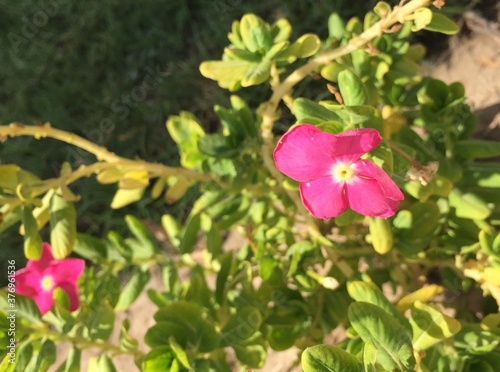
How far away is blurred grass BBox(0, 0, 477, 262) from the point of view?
2.03 metres

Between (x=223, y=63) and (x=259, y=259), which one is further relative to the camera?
(x=259, y=259)

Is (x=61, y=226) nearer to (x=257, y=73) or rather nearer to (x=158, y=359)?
(x=158, y=359)

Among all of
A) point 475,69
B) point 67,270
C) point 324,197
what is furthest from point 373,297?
point 475,69

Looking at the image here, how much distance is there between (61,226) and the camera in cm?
99

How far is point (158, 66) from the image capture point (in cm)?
219

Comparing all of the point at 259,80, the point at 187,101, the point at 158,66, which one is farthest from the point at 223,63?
the point at 158,66

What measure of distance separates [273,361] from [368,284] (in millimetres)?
845

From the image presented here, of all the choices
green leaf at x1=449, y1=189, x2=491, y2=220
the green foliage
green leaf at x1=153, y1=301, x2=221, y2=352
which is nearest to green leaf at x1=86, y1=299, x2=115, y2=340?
the green foliage

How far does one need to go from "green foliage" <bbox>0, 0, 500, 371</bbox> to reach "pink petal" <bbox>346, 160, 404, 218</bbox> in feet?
0.13

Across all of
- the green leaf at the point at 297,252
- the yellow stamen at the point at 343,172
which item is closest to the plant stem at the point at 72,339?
the green leaf at the point at 297,252

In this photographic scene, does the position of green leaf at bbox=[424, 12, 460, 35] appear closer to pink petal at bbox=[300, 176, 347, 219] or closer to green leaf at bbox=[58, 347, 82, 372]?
pink petal at bbox=[300, 176, 347, 219]

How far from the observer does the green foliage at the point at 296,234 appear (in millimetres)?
842

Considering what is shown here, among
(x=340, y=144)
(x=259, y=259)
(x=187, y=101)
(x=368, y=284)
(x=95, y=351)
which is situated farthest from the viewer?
(x=187, y=101)

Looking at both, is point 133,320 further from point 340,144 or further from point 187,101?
point 340,144
